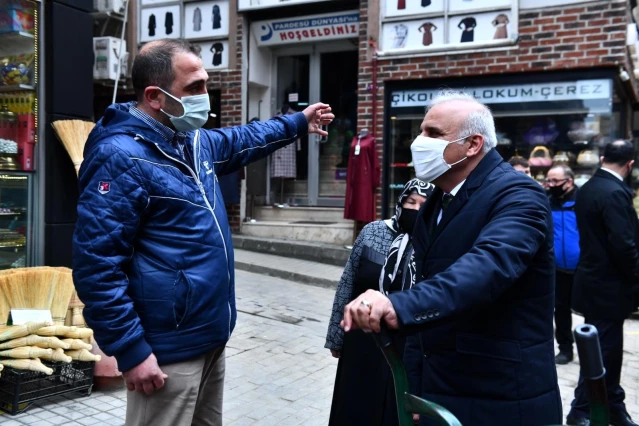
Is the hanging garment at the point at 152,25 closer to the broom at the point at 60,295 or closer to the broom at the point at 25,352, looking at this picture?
the broom at the point at 60,295

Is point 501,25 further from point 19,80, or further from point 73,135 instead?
point 19,80

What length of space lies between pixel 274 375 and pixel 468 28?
6.08m

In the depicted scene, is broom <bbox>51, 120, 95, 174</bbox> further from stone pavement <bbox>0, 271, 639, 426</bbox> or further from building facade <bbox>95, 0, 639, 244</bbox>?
building facade <bbox>95, 0, 639, 244</bbox>

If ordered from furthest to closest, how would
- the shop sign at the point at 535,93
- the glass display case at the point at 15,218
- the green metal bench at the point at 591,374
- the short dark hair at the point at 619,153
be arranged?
the shop sign at the point at 535,93, the glass display case at the point at 15,218, the short dark hair at the point at 619,153, the green metal bench at the point at 591,374

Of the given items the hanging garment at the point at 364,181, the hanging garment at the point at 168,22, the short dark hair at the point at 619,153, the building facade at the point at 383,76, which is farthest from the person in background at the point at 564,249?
the hanging garment at the point at 168,22

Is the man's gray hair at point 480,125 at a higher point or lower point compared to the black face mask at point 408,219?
higher

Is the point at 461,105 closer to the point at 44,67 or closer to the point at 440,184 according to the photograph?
the point at 440,184

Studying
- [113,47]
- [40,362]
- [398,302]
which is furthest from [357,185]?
[398,302]

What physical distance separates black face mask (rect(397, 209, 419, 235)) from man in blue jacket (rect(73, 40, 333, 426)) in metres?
1.06

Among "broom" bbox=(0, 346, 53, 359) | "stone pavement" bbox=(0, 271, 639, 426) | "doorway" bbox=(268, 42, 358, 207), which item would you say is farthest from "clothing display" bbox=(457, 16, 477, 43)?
"broom" bbox=(0, 346, 53, 359)

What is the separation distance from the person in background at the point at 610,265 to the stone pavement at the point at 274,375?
1.89ft

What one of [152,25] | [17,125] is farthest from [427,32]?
[17,125]

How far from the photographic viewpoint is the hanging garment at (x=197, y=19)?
10945 millimetres

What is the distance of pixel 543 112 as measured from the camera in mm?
8695
